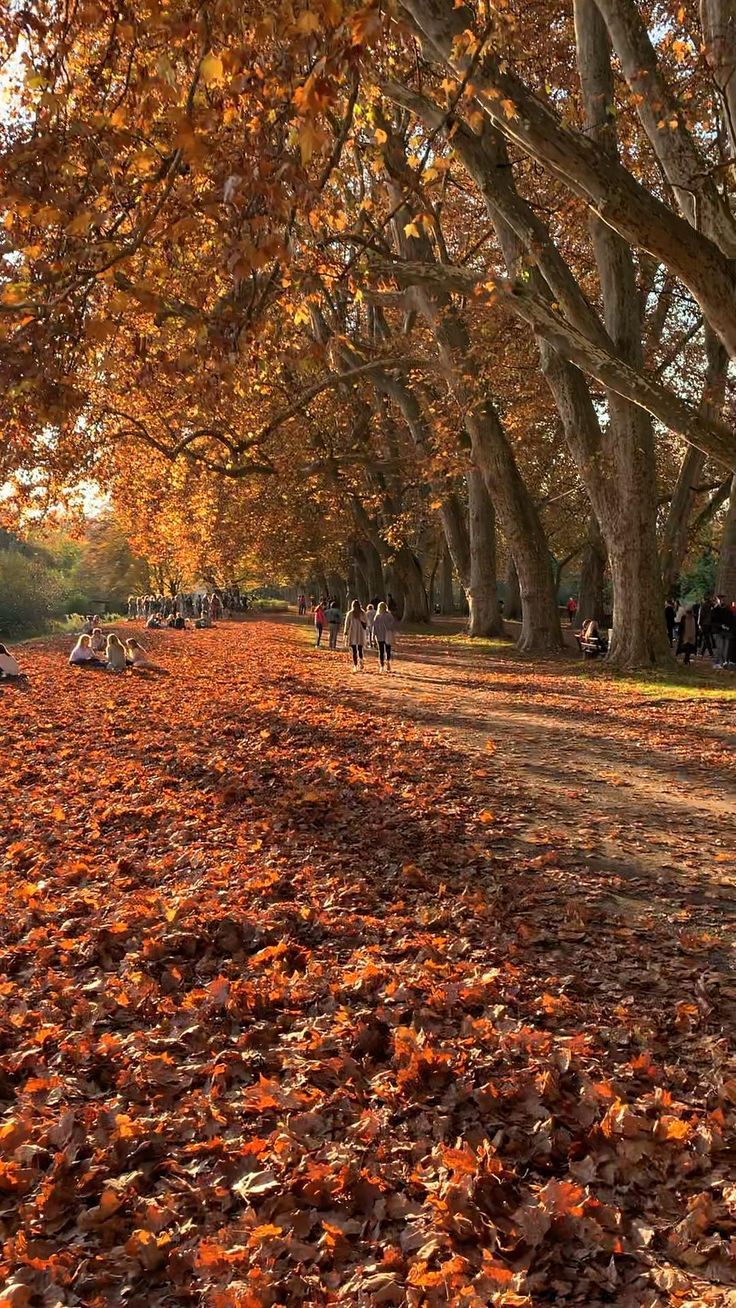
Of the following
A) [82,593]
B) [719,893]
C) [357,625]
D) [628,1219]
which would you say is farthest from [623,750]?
[82,593]

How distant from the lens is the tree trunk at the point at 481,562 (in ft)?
84.7

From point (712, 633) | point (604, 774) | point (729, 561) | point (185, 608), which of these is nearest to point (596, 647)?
point (712, 633)

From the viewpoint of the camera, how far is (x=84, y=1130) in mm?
3574

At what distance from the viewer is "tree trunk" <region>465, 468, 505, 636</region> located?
25.8 metres

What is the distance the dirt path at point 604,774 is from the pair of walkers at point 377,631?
183 cm

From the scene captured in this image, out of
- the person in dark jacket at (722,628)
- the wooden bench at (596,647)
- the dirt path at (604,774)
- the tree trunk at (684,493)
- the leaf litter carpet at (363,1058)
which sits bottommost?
the leaf litter carpet at (363,1058)

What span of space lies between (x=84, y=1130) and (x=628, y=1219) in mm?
2200

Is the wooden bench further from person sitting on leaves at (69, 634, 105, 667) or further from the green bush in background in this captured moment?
the green bush in background

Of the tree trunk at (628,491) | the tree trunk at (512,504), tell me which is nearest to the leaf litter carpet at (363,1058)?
the tree trunk at (628,491)

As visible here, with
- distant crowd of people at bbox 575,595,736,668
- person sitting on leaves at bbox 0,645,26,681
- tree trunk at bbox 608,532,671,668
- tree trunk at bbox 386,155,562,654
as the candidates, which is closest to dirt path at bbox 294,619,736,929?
tree trunk at bbox 608,532,671,668

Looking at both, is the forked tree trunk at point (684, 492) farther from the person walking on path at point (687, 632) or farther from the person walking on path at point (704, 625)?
the person walking on path at point (687, 632)

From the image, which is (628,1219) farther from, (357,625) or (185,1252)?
(357,625)

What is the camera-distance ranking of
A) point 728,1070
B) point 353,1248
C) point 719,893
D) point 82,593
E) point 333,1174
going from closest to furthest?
point 353,1248 → point 333,1174 → point 728,1070 → point 719,893 → point 82,593

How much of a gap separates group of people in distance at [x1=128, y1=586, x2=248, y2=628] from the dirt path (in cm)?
2792
